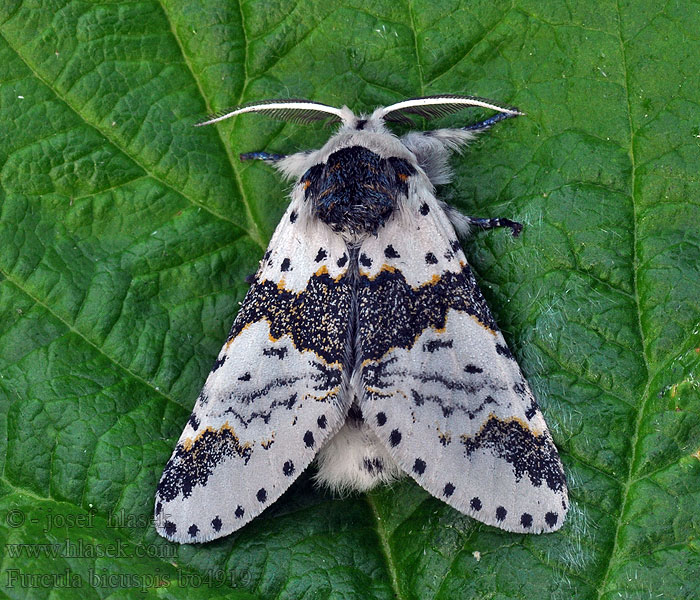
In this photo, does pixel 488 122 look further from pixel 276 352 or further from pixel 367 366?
pixel 276 352

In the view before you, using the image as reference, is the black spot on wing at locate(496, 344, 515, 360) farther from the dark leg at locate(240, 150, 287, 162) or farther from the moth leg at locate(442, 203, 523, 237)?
the dark leg at locate(240, 150, 287, 162)

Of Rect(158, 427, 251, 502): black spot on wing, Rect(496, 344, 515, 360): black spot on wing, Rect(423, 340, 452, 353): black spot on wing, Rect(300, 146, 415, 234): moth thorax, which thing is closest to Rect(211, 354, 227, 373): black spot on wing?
Rect(158, 427, 251, 502): black spot on wing

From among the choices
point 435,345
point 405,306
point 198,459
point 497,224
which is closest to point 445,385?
point 435,345

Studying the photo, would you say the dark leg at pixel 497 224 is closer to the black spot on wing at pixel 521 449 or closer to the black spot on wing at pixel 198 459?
the black spot on wing at pixel 521 449

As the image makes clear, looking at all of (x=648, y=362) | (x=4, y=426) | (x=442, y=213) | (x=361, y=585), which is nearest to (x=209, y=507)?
(x=361, y=585)

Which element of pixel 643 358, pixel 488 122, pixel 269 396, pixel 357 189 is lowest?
pixel 269 396

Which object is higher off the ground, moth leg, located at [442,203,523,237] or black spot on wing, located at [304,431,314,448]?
moth leg, located at [442,203,523,237]
